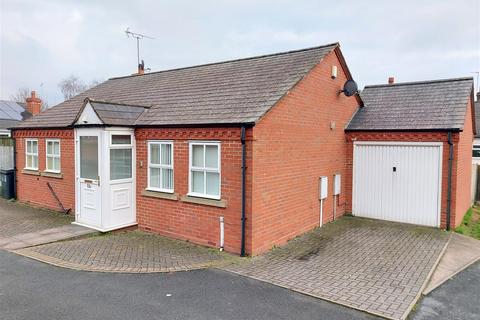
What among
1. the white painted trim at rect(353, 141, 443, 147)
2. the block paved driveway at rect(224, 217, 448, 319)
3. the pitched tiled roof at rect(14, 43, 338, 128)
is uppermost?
the pitched tiled roof at rect(14, 43, 338, 128)

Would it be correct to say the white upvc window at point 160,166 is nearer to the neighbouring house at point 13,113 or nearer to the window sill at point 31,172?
the window sill at point 31,172

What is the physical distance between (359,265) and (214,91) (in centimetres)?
582

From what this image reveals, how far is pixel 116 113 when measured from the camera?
9.72 meters

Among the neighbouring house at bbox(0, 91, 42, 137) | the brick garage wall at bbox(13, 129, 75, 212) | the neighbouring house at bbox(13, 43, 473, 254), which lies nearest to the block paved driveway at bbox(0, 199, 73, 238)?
the brick garage wall at bbox(13, 129, 75, 212)

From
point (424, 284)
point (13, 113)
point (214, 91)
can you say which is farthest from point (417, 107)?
point (13, 113)

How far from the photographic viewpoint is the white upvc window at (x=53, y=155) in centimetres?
1227

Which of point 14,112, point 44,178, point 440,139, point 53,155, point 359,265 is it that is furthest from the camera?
point 14,112

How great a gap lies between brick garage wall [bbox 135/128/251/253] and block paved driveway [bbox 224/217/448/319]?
3.76ft

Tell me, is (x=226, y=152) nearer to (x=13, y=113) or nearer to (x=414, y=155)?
(x=414, y=155)

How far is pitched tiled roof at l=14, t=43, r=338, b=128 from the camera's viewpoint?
8.64m

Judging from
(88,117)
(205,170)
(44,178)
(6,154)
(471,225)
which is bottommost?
(471,225)

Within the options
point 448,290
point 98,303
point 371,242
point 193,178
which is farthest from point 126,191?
point 448,290

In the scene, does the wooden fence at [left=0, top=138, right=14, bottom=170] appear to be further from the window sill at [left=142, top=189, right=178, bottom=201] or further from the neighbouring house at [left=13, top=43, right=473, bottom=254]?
the window sill at [left=142, top=189, right=178, bottom=201]

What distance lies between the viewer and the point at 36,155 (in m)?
13.2
